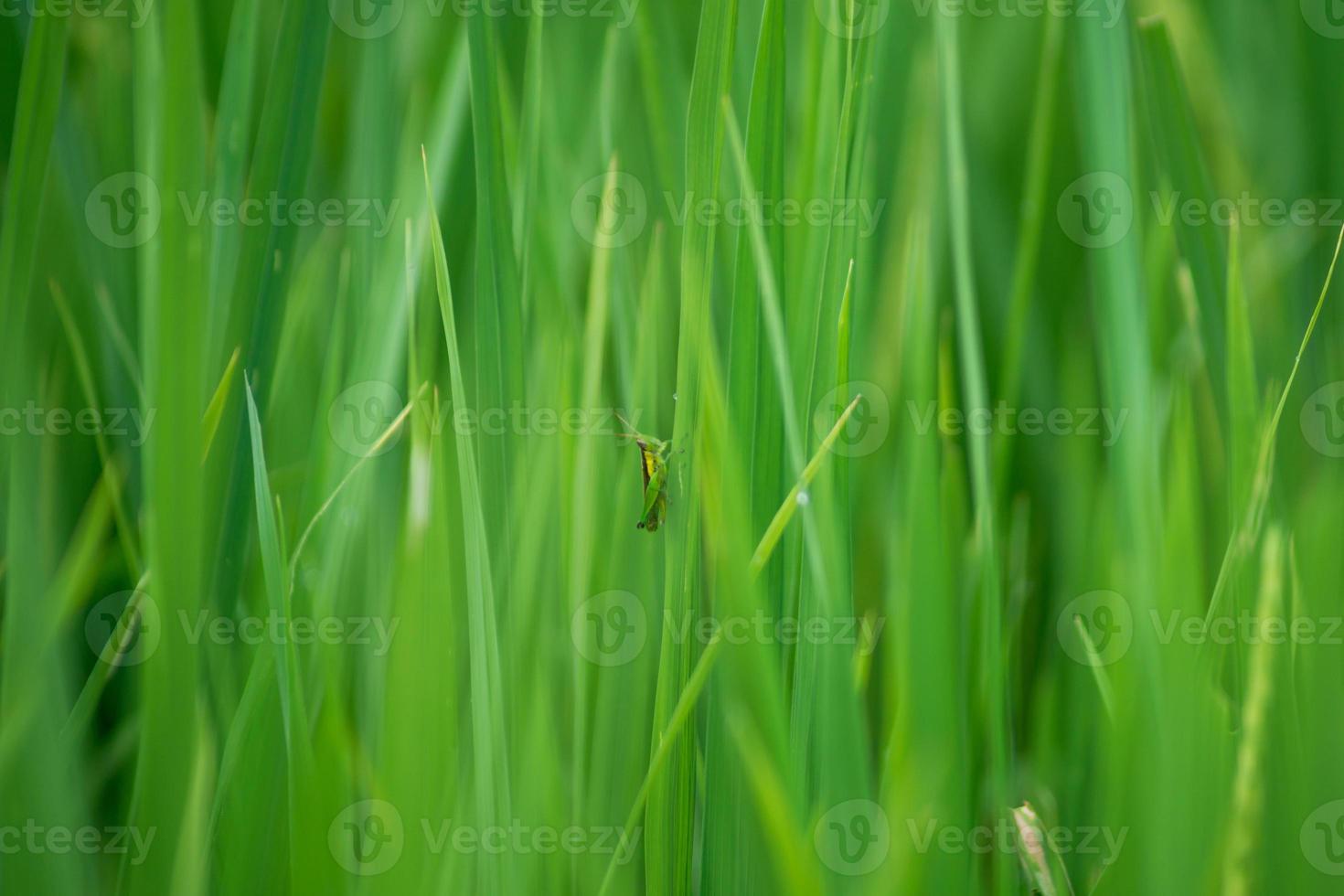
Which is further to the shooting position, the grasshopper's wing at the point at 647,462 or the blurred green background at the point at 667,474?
the grasshopper's wing at the point at 647,462

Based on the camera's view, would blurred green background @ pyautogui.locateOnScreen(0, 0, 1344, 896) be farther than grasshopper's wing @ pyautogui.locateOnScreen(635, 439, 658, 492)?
No

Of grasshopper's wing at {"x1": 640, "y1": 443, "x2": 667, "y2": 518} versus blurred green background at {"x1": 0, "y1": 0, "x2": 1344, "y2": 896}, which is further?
grasshopper's wing at {"x1": 640, "y1": 443, "x2": 667, "y2": 518}

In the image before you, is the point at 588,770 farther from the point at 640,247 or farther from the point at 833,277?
the point at 640,247

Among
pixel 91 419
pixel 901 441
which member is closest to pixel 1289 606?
pixel 901 441
